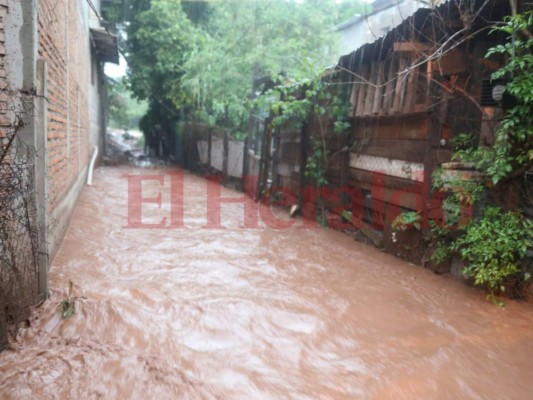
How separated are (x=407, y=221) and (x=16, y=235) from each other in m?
4.04

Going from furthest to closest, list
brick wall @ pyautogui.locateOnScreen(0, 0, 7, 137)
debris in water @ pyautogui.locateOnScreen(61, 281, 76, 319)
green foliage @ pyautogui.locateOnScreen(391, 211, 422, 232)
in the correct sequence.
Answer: green foliage @ pyautogui.locateOnScreen(391, 211, 422, 232) → debris in water @ pyautogui.locateOnScreen(61, 281, 76, 319) → brick wall @ pyautogui.locateOnScreen(0, 0, 7, 137)

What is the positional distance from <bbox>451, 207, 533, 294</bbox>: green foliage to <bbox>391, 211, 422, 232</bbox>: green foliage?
84 cm

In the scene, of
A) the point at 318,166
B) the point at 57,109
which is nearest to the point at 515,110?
the point at 318,166

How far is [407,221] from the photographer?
15.1ft

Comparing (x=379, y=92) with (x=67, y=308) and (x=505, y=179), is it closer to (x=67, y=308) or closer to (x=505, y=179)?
(x=505, y=179)

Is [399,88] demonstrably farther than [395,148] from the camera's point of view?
No

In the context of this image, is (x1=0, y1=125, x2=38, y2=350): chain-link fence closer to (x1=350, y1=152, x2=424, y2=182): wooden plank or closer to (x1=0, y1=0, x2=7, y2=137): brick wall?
(x1=0, y1=0, x2=7, y2=137): brick wall

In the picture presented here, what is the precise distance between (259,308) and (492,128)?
2.97m

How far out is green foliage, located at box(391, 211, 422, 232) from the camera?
4.57 metres

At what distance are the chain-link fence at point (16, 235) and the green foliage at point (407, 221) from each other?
3.96 metres

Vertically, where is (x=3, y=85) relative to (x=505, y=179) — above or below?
above

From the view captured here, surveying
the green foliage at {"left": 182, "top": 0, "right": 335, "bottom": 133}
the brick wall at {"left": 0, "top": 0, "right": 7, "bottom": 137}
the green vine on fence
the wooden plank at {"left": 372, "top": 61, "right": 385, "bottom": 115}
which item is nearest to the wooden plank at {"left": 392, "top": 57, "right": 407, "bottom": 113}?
the wooden plank at {"left": 372, "top": 61, "right": 385, "bottom": 115}

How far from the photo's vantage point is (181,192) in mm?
9539

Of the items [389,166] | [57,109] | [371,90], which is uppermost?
[371,90]
